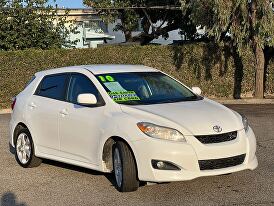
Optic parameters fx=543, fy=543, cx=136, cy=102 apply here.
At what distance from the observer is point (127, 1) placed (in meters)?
27.4

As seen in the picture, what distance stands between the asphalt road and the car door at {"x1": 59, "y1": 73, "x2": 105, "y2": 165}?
40cm

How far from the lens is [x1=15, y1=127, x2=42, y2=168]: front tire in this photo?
851 cm

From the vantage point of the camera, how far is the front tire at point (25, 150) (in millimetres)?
8508

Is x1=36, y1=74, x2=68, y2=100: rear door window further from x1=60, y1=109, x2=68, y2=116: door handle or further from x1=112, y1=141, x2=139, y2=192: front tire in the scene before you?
x1=112, y1=141, x2=139, y2=192: front tire

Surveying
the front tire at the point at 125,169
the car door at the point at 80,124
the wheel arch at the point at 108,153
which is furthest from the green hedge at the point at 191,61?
the front tire at the point at 125,169

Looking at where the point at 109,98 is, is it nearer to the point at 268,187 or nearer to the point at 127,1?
the point at 268,187

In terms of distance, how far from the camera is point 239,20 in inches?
743

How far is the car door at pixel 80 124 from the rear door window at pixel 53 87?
18cm

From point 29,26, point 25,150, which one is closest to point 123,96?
point 25,150

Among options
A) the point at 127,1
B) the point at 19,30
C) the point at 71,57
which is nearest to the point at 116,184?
the point at 71,57

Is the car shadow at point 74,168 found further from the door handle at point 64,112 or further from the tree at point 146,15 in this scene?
the tree at point 146,15

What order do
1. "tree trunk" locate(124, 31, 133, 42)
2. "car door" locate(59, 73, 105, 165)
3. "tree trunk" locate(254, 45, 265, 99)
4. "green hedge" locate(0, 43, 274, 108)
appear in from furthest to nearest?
1. "tree trunk" locate(124, 31, 133, 42)
2. "green hedge" locate(0, 43, 274, 108)
3. "tree trunk" locate(254, 45, 265, 99)
4. "car door" locate(59, 73, 105, 165)

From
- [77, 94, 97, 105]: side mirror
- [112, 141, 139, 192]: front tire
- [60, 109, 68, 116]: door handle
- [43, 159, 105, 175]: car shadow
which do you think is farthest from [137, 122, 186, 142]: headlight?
[43, 159, 105, 175]: car shadow

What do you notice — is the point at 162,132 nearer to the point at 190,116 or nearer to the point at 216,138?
the point at 190,116
